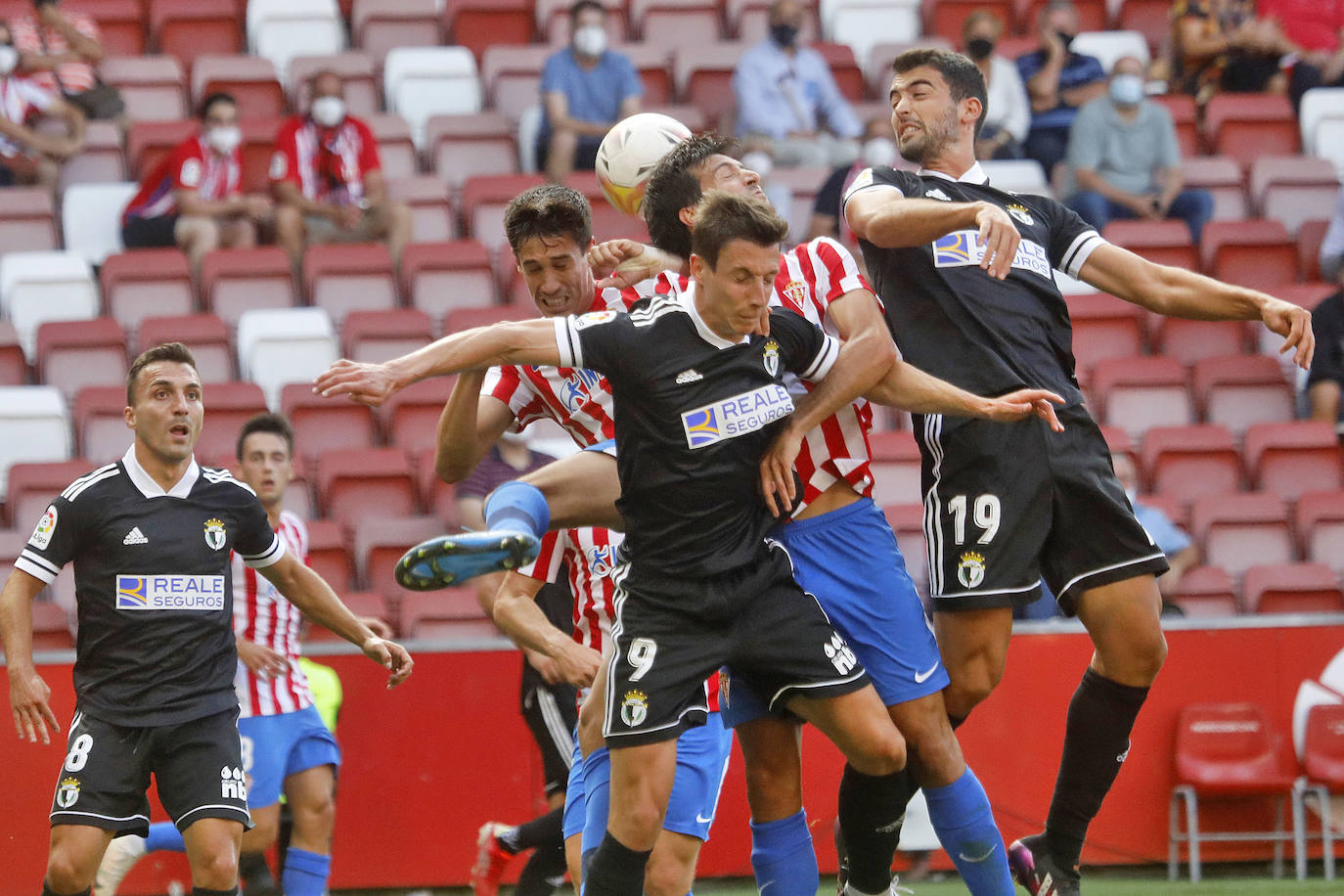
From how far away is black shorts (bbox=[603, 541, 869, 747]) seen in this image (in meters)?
4.49

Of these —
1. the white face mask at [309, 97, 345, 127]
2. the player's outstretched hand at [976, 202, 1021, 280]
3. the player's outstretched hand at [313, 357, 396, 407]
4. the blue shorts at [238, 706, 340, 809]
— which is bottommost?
the blue shorts at [238, 706, 340, 809]

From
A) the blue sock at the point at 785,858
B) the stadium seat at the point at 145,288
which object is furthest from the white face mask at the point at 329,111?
the blue sock at the point at 785,858

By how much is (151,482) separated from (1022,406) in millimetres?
3127

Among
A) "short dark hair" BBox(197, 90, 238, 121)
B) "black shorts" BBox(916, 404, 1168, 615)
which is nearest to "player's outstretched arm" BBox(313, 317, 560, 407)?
"black shorts" BBox(916, 404, 1168, 615)

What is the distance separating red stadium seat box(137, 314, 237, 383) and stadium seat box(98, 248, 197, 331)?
414 mm

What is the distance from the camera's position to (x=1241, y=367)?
10.5 m

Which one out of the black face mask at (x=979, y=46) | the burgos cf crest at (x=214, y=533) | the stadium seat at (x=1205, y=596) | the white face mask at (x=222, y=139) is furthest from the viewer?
the black face mask at (x=979, y=46)

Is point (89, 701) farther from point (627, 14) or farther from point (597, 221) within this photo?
point (627, 14)

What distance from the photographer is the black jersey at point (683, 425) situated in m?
4.55

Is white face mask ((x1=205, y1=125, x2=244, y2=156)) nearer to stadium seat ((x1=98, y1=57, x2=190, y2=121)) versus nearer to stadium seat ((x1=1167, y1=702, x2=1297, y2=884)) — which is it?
stadium seat ((x1=98, y1=57, x2=190, y2=121))

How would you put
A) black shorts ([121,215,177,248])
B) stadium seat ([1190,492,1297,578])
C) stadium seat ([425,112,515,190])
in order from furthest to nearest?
1. stadium seat ([425,112,515,190])
2. black shorts ([121,215,177,248])
3. stadium seat ([1190,492,1297,578])

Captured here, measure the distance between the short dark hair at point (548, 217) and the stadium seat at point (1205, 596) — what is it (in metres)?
5.08

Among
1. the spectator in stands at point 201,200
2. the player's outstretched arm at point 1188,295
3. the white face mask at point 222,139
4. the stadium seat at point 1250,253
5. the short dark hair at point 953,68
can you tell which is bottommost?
the player's outstretched arm at point 1188,295

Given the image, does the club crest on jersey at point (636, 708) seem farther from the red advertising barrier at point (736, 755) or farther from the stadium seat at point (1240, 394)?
the stadium seat at point (1240, 394)
